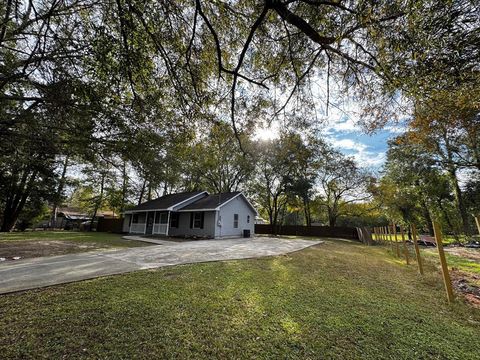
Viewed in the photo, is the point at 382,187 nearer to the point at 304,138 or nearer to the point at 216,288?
the point at 304,138

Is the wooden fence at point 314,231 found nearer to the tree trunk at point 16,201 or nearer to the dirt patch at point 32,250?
the dirt patch at point 32,250

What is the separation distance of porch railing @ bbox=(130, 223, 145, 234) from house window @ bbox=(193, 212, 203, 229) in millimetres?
4944

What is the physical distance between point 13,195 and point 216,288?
2241cm

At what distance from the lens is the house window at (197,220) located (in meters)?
16.9

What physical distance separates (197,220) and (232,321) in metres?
14.7

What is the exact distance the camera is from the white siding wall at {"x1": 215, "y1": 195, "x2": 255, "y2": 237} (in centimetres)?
1680

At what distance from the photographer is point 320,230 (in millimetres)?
25031

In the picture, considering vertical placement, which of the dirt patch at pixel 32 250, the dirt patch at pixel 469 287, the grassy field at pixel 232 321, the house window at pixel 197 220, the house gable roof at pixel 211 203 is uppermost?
the house gable roof at pixel 211 203

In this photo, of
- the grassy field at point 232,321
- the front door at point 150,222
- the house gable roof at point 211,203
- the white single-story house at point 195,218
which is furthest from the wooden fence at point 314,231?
the grassy field at point 232,321

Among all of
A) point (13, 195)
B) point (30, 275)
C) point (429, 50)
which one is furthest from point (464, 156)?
point (13, 195)

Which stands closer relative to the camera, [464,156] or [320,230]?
[464,156]

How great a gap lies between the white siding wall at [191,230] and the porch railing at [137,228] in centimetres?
284

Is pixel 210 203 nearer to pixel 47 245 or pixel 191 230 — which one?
pixel 191 230

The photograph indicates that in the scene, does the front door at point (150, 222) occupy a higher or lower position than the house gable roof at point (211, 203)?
lower
